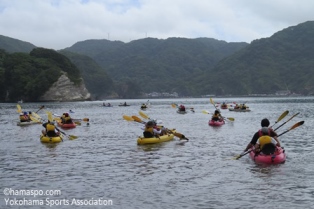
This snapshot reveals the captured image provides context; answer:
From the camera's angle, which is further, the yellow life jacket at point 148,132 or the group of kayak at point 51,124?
the group of kayak at point 51,124

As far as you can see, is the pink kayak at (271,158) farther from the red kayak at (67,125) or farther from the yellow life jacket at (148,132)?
the red kayak at (67,125)

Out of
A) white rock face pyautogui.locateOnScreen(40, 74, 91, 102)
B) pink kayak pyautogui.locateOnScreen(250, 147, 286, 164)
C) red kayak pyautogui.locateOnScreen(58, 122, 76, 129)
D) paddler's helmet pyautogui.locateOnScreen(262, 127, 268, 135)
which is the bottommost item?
red kayak pyautogui.locateOnScreen(58, 122, 76, 129)

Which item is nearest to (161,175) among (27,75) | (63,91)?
(63,91)

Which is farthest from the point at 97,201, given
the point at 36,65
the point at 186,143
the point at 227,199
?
the point at 36,65

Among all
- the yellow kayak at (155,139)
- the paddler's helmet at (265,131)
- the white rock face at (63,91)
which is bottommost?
the yellow kayak at (155,139)

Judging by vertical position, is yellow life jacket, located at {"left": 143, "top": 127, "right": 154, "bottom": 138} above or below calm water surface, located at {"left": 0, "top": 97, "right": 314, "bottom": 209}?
above

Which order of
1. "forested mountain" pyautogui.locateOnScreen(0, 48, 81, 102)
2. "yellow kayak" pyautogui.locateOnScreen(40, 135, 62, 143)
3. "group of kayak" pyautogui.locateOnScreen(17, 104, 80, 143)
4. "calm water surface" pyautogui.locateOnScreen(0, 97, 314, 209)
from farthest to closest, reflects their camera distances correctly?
1. "forested mountain" pyautogui.locateOnScreen(0, 48, 81, 102)
2. "group of kayak" pyautogui.locateOnScreen(17, 104, 80, 143)
3. "yellow kayak" pyautogui.locateOnScreen(40, 135, 62, 143)
4. "calm water surface" pyautogui.locateOnScreen(0, 97, 314, 209)

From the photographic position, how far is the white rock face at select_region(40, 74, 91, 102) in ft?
509

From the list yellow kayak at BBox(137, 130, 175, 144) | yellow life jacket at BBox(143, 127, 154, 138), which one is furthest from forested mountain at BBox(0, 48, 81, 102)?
yellow life jacket at BBox(143, 127, 154, 138)

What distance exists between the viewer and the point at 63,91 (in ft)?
524

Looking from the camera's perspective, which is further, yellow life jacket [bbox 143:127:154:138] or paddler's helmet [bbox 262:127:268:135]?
yellow life jacket [bbox 143:127:154:138]

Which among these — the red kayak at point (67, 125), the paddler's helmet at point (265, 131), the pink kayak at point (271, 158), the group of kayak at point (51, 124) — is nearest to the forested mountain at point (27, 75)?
the group of kayak at point (51, 124)

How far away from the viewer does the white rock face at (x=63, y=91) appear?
509 ft

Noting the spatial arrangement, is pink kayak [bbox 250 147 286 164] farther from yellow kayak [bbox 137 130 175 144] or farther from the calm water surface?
yellow kayak [bbox 137 130 175 144]
